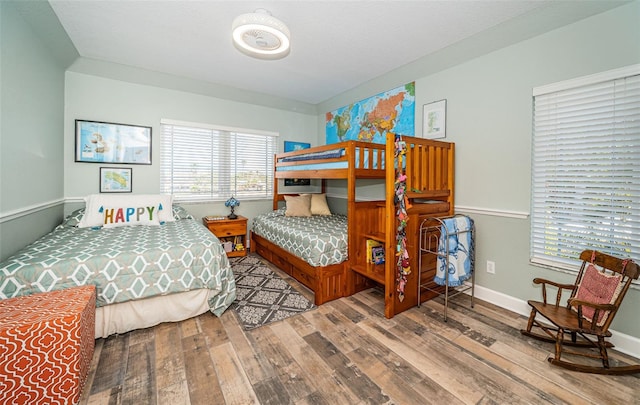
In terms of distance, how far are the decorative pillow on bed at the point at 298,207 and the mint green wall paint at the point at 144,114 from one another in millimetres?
713

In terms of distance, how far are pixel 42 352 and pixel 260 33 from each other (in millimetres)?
2436

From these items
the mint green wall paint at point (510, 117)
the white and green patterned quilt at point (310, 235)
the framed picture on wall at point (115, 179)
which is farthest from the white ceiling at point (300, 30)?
the white and green patterned quilt at point (310, 235)

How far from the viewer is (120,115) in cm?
348

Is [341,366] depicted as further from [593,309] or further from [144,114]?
[144,114]

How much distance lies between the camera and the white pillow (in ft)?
9.56

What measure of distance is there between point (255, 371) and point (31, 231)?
244 cm

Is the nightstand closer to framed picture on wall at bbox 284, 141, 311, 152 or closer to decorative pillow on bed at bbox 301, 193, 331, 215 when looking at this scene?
decorative pillow on bed at bbox 301, 193, 331, 215

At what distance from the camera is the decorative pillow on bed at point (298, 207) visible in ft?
13.4

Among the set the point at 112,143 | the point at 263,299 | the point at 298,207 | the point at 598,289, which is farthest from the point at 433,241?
the point at 112,143

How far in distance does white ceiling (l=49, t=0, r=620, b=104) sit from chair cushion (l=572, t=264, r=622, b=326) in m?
1.92

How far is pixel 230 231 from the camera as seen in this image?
12.9 feet

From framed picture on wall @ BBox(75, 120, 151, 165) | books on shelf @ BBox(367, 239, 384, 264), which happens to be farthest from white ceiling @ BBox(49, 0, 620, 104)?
books on shelf @ BBox(367, 239, 384, 264)

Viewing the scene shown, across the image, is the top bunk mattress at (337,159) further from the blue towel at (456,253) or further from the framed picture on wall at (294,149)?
the framed picture on wall at (294,149)

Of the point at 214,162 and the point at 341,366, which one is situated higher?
the point at 214,162
